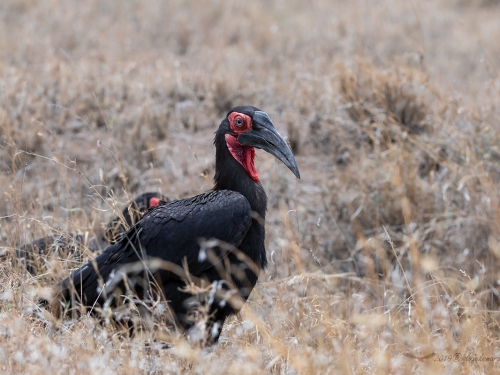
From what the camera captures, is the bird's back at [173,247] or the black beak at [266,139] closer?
the bird's back at [173,247]

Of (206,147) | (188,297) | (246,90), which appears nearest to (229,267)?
(188,297)

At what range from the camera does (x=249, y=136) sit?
3.53 metres

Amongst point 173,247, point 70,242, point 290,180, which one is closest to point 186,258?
point 173,247

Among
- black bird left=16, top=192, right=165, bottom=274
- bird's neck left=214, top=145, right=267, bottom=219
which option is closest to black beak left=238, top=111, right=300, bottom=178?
bird's neck left=214, top=145, right=267, bottom=219

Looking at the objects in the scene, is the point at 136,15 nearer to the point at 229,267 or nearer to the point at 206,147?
the point at 206,147

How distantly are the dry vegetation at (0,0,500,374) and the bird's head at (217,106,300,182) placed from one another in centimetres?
35

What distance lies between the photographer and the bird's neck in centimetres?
350

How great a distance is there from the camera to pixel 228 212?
3244mm

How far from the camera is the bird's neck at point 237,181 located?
11.5ft

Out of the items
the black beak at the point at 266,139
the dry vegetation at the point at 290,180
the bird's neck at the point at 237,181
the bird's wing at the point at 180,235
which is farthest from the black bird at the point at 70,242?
the black beak at the point at 266,139

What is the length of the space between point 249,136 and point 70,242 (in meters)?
1.28

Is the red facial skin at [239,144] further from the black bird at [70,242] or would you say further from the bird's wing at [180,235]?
the black bird at [70,242]

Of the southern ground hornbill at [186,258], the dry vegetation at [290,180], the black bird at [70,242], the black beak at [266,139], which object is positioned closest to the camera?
the dry vegetation at [290,180]

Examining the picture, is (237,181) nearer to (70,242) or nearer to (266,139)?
(266,139)
